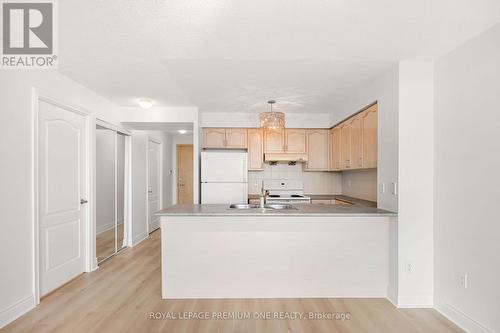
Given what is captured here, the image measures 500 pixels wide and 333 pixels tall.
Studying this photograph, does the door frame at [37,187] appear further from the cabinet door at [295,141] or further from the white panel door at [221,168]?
the cabinet door at [295,141]

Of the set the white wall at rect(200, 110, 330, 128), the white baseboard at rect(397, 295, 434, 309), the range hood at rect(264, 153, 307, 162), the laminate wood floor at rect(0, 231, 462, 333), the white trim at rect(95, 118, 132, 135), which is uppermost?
the white wall at rect(200, 110, 330, 128)

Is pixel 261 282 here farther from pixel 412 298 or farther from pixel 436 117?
pixel 436 117

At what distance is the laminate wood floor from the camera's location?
2348 millimetres

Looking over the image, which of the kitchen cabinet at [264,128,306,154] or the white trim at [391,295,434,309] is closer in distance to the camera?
the white trim at [391,295,434,309]

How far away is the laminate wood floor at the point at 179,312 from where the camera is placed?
92.4 inches

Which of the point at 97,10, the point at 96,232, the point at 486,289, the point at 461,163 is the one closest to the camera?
the point at 97,10

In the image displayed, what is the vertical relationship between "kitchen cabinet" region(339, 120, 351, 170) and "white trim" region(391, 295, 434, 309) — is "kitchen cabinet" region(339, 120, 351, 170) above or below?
A: above

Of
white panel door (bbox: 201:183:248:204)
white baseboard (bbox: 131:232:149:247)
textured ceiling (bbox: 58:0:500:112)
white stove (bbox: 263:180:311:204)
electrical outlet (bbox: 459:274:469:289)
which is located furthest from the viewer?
white stove (bbox: 263:180:311:204)

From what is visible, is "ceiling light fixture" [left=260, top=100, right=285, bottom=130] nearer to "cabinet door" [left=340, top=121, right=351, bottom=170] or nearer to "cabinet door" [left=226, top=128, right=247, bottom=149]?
"cabinet door" [left=340, top=121, right=351, bottom=170]

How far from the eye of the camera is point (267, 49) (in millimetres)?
2439

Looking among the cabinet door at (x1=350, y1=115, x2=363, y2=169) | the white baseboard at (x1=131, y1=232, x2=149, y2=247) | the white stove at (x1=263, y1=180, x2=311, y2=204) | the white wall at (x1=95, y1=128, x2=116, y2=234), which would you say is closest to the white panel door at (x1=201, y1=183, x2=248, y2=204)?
the white stove at (x1=263, y1=180, x2=311, y2=204)

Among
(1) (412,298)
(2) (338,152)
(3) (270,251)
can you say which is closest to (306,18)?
(3) (270,251)

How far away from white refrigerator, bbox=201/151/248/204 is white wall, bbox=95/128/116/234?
1422mm

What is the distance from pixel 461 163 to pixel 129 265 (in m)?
4.20
